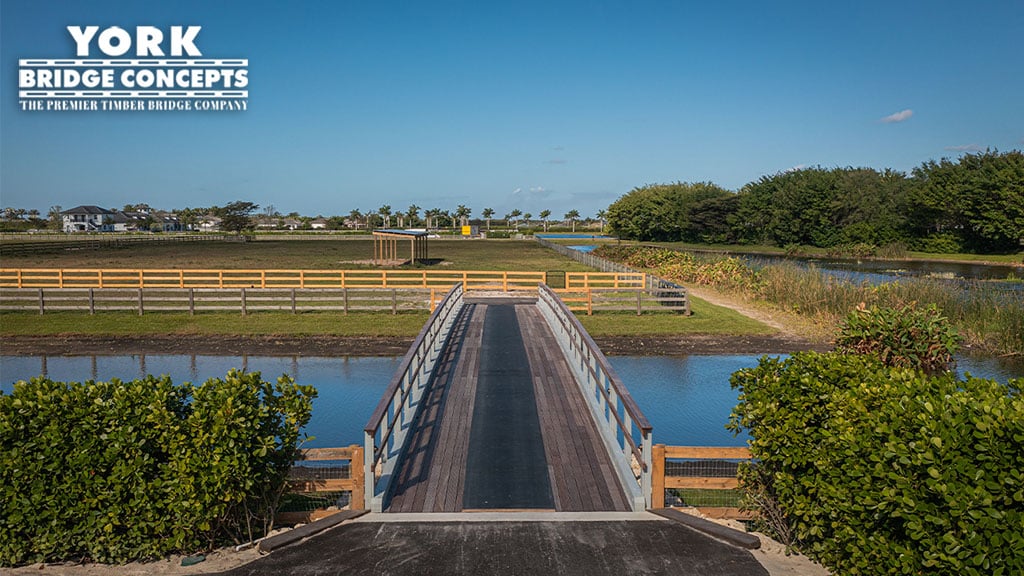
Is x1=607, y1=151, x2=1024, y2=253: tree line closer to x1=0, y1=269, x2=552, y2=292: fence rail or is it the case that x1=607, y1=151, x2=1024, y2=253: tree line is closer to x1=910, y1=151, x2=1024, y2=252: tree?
x1=910, y1=151, x2=1024, y2=252: tree

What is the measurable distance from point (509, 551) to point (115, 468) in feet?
11.7

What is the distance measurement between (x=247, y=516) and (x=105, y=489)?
1.25 m

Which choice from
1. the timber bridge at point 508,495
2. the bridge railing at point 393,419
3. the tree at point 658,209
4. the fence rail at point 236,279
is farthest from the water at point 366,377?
the tree at point 658,209

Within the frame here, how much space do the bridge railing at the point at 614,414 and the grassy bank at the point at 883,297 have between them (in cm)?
1411

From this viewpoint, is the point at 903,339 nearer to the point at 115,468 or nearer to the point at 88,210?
the point at 115,468

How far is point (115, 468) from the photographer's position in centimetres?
603

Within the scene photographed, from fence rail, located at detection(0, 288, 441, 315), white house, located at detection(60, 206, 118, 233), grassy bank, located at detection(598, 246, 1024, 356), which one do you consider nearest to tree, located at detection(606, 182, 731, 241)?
grassy bank, located at detection(598, 246, 1024, 356)

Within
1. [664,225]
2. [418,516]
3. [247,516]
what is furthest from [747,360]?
[664,225]

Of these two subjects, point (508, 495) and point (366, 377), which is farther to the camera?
point (366, 377)

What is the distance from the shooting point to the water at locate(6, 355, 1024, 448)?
13164 mm

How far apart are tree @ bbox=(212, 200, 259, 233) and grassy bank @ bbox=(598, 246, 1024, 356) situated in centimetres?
14227

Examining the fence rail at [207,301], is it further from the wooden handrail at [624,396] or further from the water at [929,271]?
the water at [929,271]

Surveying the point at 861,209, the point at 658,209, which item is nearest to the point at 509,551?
the point at 861,209

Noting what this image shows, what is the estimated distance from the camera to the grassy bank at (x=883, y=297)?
71.4ft
